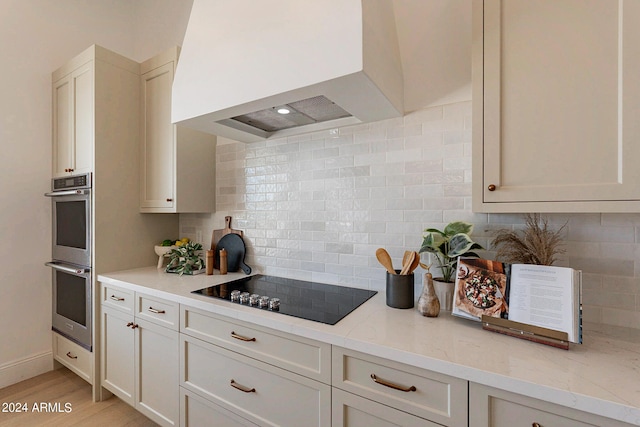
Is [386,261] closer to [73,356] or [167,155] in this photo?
[167,155]

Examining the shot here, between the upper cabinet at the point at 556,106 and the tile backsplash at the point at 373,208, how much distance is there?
1.02 feet

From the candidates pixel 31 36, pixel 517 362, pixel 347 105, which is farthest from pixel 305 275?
pixel 31 36

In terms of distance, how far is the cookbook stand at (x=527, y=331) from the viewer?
36.0 inches

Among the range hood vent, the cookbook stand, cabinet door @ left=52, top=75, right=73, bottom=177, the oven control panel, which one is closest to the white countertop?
the cookbook stand

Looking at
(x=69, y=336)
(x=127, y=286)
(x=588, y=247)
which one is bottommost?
(x=69, y=336)

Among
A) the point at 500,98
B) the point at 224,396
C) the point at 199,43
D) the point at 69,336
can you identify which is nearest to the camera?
the point at 500,98

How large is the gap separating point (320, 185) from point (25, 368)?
2.77m

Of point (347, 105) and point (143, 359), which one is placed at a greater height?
point (347, 105)

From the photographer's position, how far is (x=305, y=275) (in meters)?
1.87

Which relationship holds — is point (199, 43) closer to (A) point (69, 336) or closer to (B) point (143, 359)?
(B) point (143, 359)

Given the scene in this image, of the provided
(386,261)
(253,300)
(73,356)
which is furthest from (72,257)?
(386,261)

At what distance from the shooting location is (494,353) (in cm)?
90

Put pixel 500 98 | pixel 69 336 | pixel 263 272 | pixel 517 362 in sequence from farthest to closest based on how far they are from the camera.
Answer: pixel 69 336, pixel 263 272, pixel 500 98, pixel 517 362

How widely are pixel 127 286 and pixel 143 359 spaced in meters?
0.46
